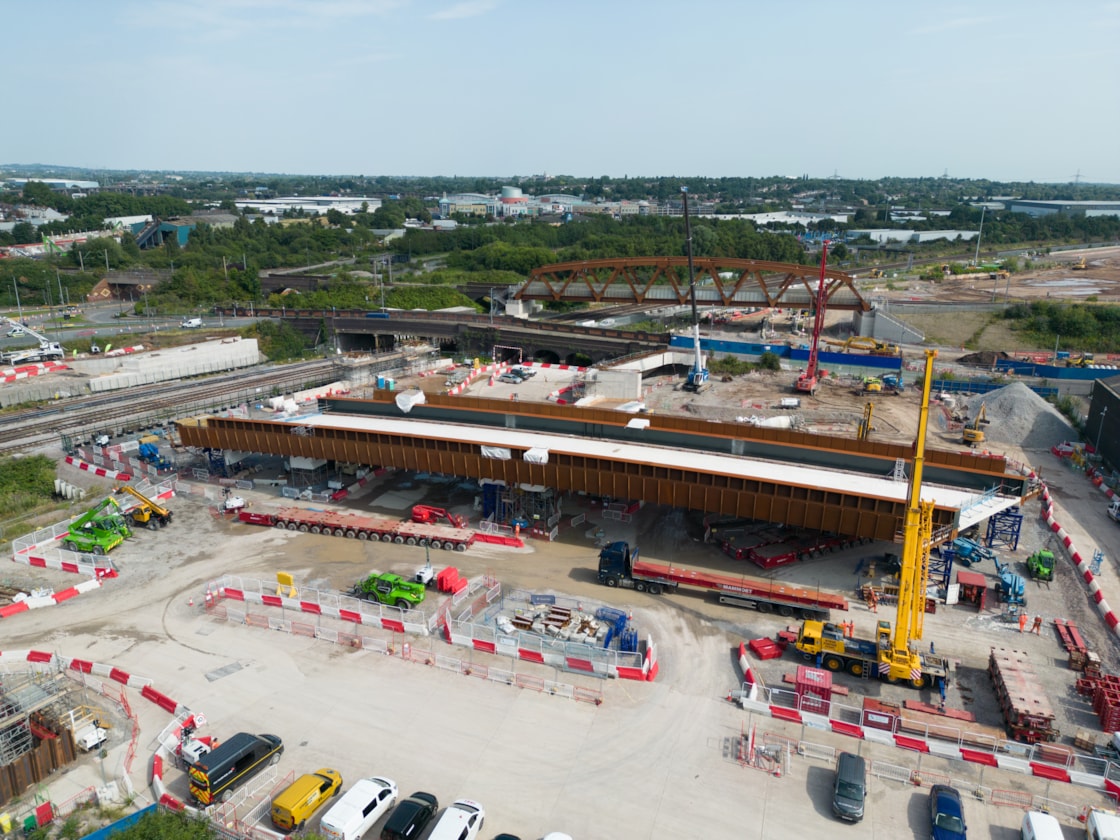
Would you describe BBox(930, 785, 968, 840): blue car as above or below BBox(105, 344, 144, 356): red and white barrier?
below

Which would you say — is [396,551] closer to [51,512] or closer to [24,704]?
[24,704]

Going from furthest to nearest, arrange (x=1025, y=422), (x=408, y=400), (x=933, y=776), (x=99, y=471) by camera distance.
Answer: (x=1025, y=422), (x=99, y=471), (x=408, y=400), (x=933, y=776)

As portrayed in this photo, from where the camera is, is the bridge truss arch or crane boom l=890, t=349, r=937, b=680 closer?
crane boom l=890, t=349, r=937, b=680

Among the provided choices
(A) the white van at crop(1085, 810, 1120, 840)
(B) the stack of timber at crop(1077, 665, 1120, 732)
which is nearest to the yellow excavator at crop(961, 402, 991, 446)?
(B) the stack of timber at crop(1077, 665, 1120, 732)

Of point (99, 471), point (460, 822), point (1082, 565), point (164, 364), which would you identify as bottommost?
point (1082, 565)

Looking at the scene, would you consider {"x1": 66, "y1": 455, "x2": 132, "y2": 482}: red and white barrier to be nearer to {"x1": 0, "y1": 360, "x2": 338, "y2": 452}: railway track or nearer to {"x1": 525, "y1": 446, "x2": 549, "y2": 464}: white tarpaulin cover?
{"x1": 0, "y1": 360, "x2": 338, "y2": 452}: railway track

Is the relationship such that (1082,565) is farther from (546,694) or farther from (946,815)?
(546,694)

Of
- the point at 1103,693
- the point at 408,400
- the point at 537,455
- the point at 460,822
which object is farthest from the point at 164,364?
the point at 1103,693

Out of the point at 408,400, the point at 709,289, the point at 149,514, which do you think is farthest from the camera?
the point at 709,289

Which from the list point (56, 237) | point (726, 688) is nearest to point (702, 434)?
point (726, 688)
